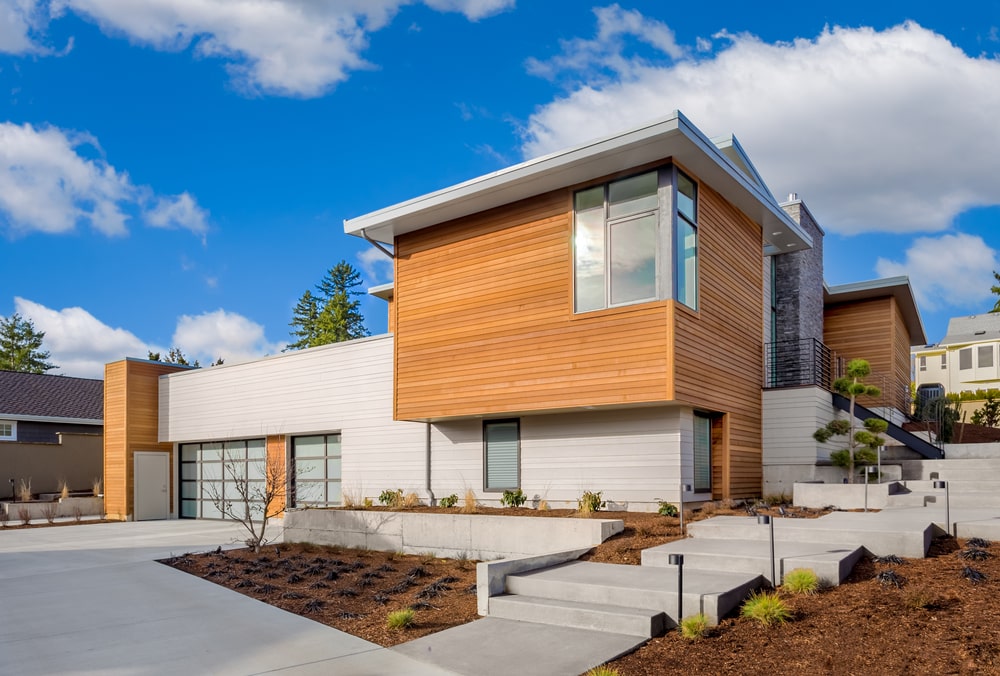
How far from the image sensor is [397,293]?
47.7 ft

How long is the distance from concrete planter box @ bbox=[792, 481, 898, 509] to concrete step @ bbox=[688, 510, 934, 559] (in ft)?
3.66

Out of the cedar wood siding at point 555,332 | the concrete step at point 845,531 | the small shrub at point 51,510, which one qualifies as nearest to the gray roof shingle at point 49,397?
the small shrub at point 51,510

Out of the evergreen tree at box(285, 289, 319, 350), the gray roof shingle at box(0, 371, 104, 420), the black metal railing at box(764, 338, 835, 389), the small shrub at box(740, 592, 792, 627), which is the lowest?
the small shrub at box(740, 592, 792, 627)

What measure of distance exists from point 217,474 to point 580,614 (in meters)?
17.8

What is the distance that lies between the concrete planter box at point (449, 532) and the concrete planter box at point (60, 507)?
503 inches

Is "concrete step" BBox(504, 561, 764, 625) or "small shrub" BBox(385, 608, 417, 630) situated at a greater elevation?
"concrete step" BBox(504, 561, 764, 625)

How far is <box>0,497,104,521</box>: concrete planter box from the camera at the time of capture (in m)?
22.0

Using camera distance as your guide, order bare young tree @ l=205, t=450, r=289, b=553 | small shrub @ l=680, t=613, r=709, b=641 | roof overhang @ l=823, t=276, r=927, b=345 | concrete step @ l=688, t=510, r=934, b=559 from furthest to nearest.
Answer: bare young tree @ l=205, t=450, r=289, b=553
roof overhang @ l=823, t=276, r=927, b=345
concrete step @ l=688, t=510, r=934, b=559
small shrub @ l=680, t=613, r=709, b=641

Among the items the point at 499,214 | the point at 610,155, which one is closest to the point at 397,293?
the point at 499,214

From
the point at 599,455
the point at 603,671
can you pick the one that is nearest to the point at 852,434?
the point at 599,455

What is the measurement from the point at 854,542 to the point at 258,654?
5.88 metres

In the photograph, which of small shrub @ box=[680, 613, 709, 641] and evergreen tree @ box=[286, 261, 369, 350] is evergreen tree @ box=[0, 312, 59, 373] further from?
small shrub @ box=[680, 613, 709, 641]

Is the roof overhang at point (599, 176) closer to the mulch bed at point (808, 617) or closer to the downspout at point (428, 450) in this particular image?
the downspout at point (428, 450)

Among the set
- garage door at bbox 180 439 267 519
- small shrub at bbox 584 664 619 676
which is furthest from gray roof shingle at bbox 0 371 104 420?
small shrub at bbox 584 664 619 676
